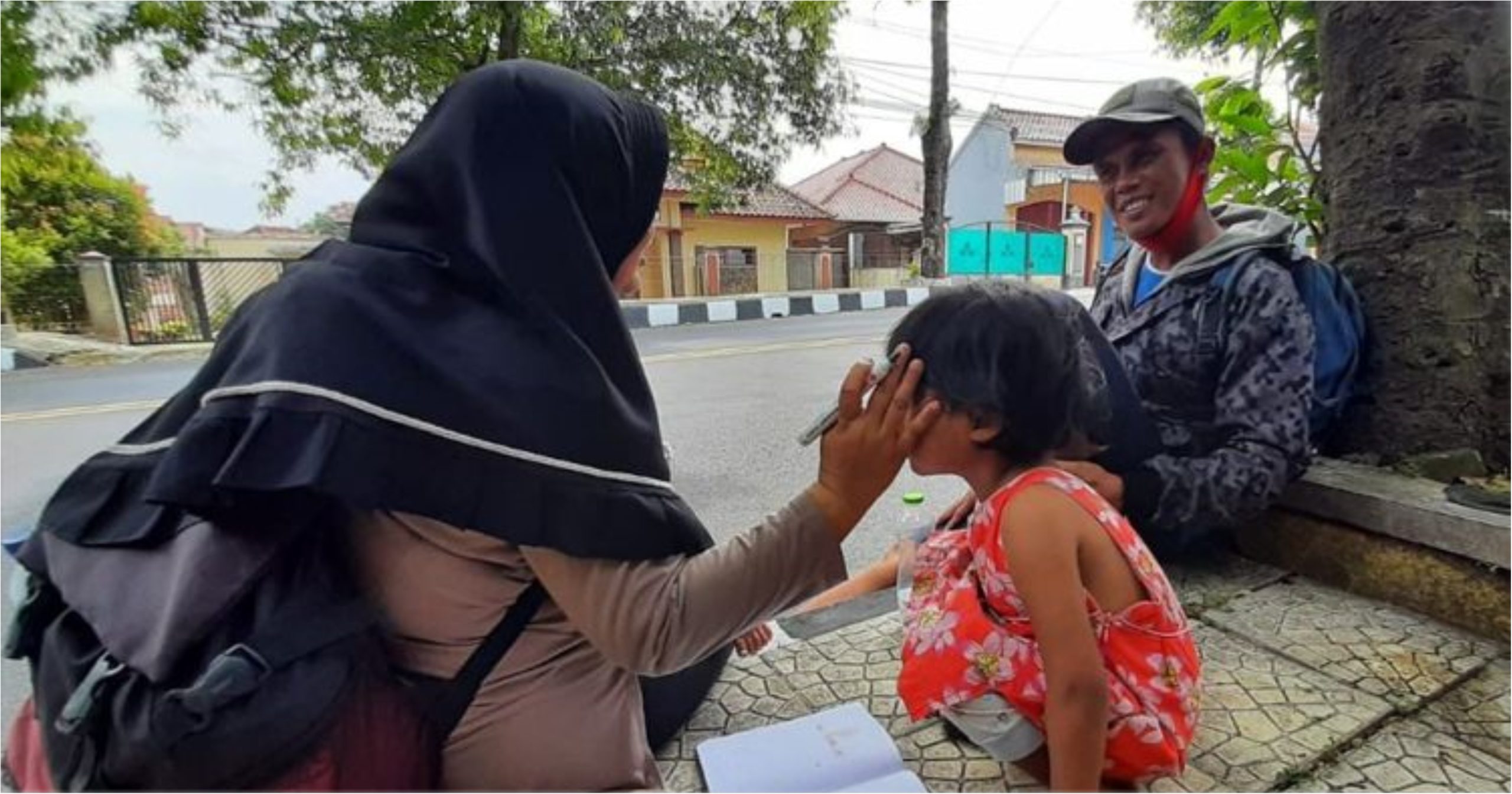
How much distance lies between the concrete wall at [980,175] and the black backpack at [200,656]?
20.9 metres

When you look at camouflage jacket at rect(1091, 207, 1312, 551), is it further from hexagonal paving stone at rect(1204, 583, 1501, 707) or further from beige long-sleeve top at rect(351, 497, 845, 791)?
beige long-sleeve top at rect(351, 497, 845, 791)

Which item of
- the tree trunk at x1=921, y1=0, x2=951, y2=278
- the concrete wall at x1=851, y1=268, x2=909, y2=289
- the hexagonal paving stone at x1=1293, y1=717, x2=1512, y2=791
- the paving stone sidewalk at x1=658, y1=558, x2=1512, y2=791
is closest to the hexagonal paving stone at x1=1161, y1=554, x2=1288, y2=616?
the paving stone sidewalk at x1=658, y1=558, x2=1512, y2=791

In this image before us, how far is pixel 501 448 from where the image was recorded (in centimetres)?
82

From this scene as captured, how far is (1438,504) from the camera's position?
1711 mm

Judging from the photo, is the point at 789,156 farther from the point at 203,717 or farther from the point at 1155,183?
the point at 203,717

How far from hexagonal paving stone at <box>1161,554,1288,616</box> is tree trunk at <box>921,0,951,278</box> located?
337 inches

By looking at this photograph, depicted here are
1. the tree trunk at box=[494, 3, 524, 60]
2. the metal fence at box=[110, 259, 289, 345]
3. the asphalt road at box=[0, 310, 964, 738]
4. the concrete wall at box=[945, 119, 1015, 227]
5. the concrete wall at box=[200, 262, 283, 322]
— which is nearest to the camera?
the asphalt road at box=[0, 310, 964, 738]

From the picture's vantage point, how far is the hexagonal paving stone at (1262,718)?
135 centimetres

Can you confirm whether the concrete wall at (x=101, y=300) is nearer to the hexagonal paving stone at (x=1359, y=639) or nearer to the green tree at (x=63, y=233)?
the green tree at (x=63, y=233)

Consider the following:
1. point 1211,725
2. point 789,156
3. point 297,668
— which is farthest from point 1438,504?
point 789,156

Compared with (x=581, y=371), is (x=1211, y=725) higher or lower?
lower

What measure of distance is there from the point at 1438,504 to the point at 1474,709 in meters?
0.45

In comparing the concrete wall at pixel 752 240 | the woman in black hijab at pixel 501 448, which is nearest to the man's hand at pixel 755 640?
the woman in black hijab at pixel 501 448

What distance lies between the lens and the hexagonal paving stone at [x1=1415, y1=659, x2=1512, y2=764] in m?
1.39
